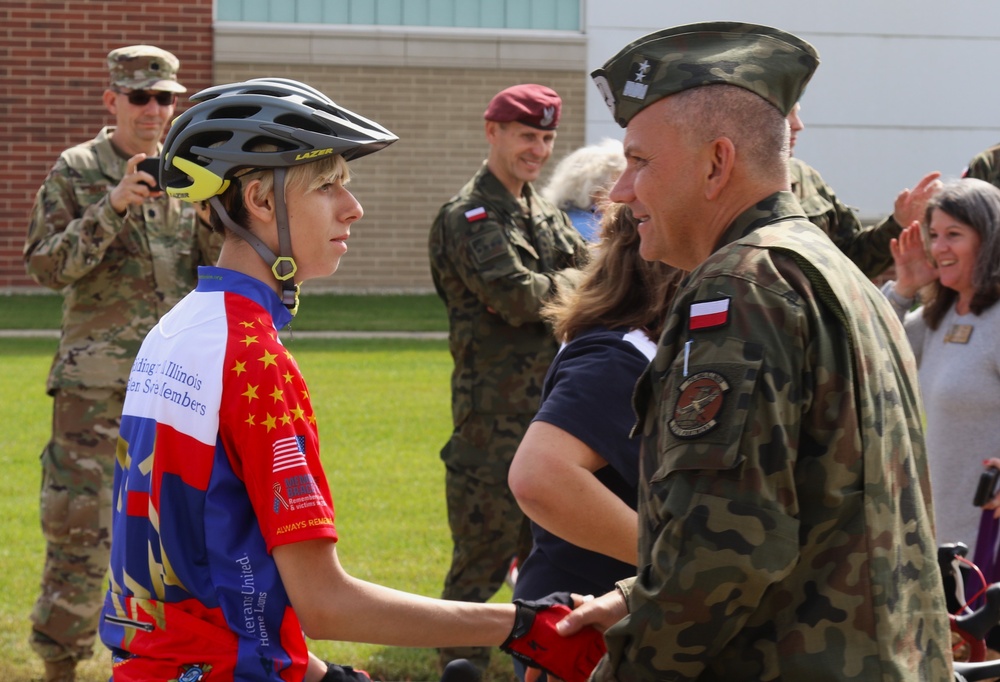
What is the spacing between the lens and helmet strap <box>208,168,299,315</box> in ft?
8.71

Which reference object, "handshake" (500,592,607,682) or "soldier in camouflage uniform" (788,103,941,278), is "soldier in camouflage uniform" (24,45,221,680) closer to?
"soldier in camouflage uniform" (788,103,941,278)

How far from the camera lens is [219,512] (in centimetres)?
242

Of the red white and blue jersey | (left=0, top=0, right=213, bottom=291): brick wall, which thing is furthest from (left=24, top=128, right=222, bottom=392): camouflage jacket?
(left=0, top=0, right=213, bottom=291): brick wall

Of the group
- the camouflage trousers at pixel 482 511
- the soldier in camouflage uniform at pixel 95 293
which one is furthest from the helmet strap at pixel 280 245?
the camouflage trousers at pixel 482 511

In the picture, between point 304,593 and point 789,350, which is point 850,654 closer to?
point 789,350

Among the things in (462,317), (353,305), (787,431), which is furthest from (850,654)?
(353,305)

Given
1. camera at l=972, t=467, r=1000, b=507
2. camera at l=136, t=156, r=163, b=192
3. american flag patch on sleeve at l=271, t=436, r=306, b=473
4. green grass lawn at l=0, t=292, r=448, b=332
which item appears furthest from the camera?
green grass lawn at l=0, t=292, r=448, b=332

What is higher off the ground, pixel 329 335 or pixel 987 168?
pixel 987 168

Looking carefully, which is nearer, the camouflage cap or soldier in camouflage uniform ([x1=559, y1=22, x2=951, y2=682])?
soldier in camouflage uniform ([x1=559, y1=22, x2=951, y2=682])

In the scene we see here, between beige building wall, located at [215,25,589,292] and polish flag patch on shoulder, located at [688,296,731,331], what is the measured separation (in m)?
17.9

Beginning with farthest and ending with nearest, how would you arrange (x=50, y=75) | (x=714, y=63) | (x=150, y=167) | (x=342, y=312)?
(x=50, y=75), (x=342, y=312), (x=150, y=167), (x=714, y=63)

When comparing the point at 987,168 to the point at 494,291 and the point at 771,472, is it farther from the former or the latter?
the point at 771,472

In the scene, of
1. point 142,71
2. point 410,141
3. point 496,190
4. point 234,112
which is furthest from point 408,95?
point 234,112

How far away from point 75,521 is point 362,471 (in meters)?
4.24
